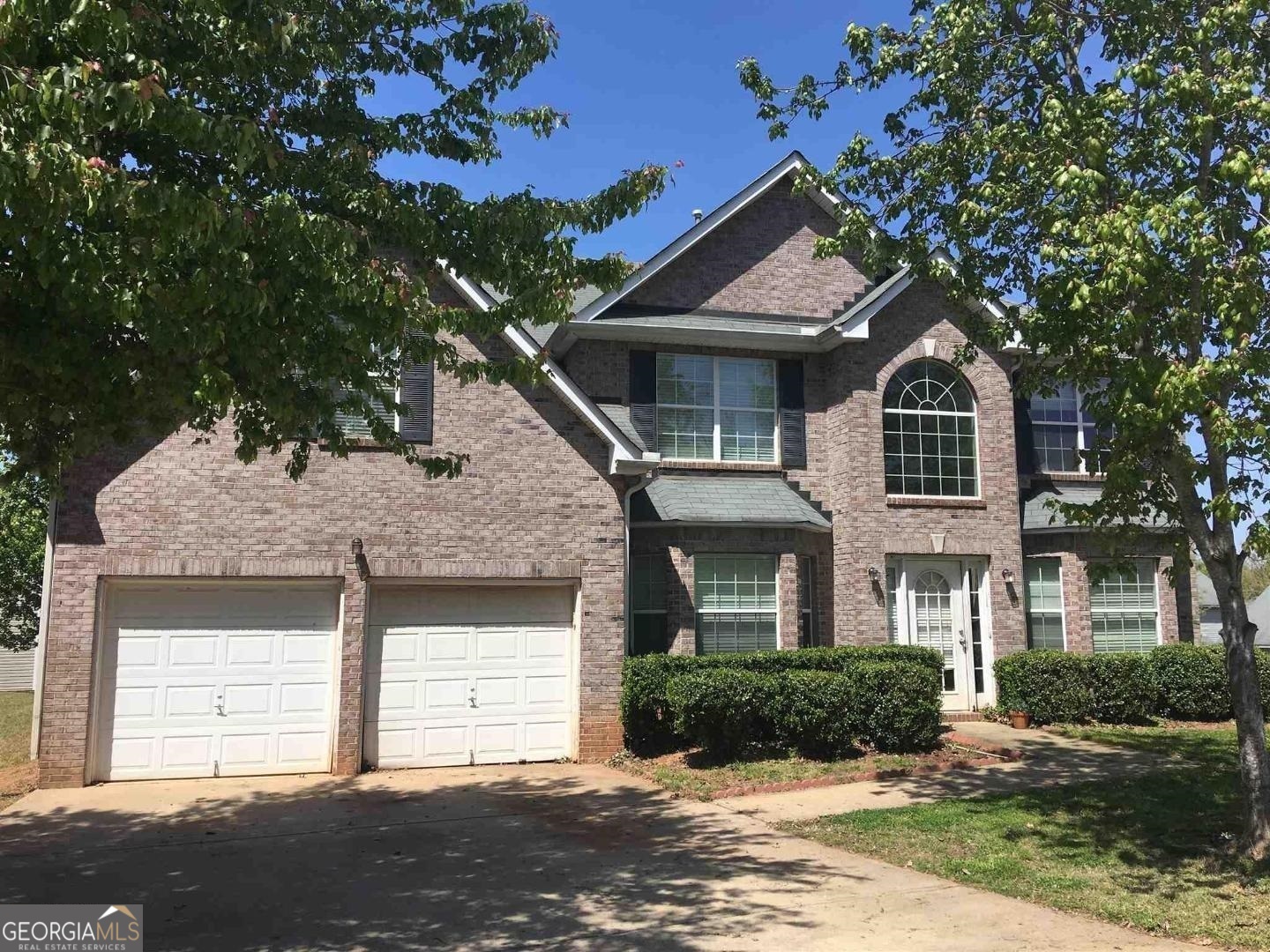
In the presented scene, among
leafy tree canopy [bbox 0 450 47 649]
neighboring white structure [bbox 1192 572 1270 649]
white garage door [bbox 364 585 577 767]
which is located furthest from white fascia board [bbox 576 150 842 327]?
neighboring white structure [bbox 1192 572 1270 649]

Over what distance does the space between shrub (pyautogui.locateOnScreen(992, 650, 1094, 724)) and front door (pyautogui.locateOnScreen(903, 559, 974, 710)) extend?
92 centimetres

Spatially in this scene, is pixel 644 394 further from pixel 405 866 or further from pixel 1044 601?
pixel 405 866

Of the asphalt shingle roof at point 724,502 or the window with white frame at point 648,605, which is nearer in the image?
the asphalt shingle roof at point 724,502

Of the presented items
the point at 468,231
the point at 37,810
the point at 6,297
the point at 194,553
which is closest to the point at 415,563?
the point at 194,553

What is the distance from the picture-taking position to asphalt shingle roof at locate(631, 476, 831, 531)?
1488 centimetres

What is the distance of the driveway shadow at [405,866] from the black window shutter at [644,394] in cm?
599

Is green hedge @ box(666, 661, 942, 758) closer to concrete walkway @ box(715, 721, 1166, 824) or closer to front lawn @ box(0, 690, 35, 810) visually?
concrete walkway @ box(715, 721, 1166, 824)

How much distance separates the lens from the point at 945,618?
16.3 meters

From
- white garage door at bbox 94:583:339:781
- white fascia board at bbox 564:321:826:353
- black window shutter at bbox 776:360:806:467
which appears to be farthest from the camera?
black window shutter at bbox 776:360:806:467

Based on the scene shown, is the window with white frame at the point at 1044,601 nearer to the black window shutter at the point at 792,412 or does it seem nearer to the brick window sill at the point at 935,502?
the brick window sill at the point at 935,502

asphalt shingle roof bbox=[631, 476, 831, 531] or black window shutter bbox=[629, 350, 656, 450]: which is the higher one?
black window shutter bbox=[629, 350, 656, 450]

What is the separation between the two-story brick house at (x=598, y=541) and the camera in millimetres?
11930

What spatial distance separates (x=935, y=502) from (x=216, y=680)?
1076cm

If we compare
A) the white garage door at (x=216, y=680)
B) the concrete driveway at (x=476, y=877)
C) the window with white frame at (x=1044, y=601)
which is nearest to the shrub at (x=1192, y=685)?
the window with white frame at (x=1044, y=601)
